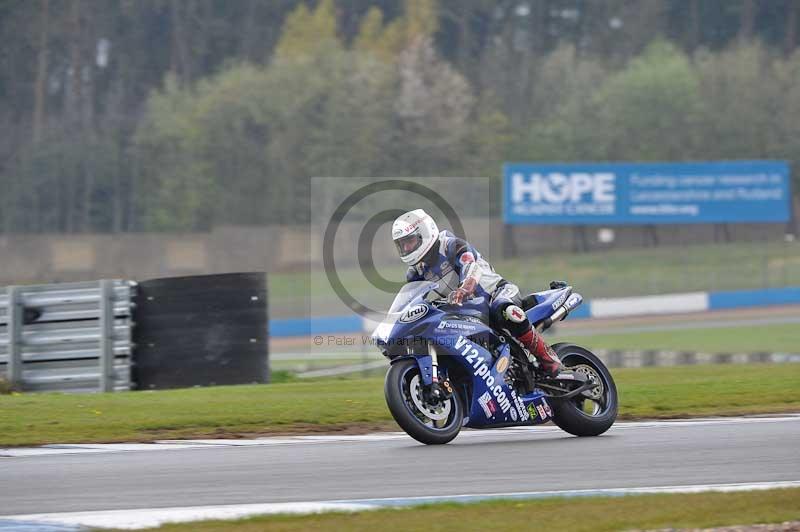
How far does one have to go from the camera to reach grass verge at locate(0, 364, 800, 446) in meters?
11.8

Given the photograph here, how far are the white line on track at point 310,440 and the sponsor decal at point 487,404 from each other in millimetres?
450

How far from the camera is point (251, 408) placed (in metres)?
13.0

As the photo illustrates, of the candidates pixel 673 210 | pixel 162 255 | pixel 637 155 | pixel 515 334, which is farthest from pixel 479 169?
pixel 515 334

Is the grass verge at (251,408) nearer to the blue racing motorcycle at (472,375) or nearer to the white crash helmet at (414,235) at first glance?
the blue racing motorcycle at (472,375)

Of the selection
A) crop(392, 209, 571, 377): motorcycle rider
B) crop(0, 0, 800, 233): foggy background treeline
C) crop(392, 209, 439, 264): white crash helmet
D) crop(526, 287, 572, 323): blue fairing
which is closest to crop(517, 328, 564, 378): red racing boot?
crop(392, 209, 571, 377): motorcycle rider

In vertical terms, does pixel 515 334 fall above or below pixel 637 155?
below

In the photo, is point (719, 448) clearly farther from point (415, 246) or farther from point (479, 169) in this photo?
point (479, 169)

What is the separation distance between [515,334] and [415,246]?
3.90 feet

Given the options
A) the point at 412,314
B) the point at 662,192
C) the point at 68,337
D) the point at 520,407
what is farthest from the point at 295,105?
the point at 412,314

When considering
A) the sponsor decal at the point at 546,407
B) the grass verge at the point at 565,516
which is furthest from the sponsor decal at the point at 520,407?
the grass verge at the point at 565,516

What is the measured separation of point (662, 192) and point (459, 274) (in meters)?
51.3

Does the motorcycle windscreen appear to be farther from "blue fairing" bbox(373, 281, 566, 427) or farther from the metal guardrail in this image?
the metal guardrail

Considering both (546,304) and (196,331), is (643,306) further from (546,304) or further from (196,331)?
(546,304)

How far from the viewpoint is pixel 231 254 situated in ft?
194
